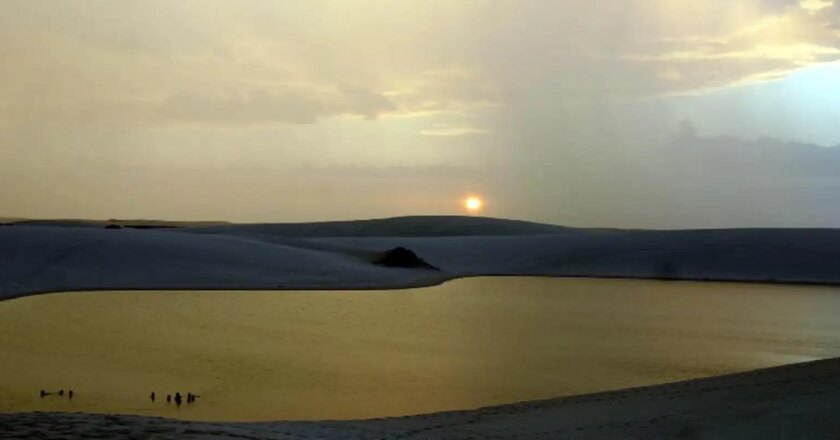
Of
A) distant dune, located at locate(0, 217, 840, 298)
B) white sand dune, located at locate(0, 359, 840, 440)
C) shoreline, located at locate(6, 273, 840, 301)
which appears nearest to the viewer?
white sand dune, located at locate(0, 359, 840, 440)

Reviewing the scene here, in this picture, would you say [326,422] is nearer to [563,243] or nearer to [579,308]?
[579,308]

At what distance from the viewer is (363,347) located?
10625 mm

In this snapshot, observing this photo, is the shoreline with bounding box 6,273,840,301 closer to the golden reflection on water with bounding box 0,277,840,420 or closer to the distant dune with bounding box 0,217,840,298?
the distant dune with bounding box 0,217,840,298

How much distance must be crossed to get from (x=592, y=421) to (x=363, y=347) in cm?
471

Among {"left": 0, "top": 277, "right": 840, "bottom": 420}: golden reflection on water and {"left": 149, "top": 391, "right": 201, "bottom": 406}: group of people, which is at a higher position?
{"left": 0, "top": 277, "right": 840, "bottom": 420}: golden reflection on water

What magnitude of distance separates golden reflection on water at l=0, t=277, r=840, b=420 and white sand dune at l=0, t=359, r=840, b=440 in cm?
88

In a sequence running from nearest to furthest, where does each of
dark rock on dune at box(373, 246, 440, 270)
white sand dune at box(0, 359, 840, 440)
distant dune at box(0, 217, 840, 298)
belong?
white sand dune at box(0, 359, 840, 440), distant dune at box(0, 217, 840, 298), dark rock on dune at box(373, 246, 440, 270)

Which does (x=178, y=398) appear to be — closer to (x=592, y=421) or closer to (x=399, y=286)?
(x=592, y=421)

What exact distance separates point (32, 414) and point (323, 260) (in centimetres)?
1837

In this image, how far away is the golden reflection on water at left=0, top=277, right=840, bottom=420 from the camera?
780 cm

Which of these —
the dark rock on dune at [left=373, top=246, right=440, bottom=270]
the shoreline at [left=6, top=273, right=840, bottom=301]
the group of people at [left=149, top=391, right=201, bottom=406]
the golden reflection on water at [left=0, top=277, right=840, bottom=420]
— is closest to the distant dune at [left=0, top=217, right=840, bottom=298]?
the shoreline at [left=6, top=273, right=840, bottom=301]

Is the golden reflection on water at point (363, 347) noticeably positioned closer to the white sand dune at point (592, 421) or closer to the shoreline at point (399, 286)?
the shoreline at point (399, 286)

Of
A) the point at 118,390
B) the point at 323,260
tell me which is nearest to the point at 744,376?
the point at 118,390

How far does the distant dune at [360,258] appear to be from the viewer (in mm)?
19531
